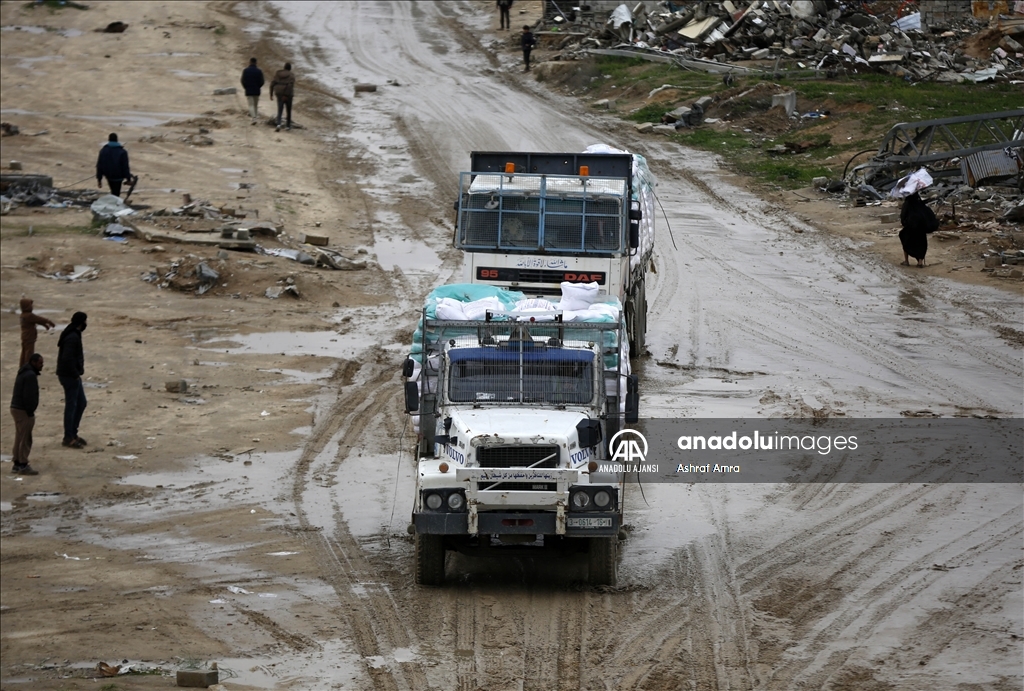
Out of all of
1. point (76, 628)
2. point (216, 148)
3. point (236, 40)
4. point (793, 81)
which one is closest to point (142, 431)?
point (76, 628)

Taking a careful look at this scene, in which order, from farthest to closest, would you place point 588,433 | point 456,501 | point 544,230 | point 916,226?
point 916,226 → point 544,230 → point 588,433 → point 456,501

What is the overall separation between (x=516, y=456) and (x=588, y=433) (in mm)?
752

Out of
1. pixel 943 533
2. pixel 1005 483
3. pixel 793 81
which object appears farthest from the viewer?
pixel 793 81

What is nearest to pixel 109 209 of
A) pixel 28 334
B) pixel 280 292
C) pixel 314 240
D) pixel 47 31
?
pixel 314 240

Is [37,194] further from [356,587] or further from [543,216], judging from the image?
[356,587]

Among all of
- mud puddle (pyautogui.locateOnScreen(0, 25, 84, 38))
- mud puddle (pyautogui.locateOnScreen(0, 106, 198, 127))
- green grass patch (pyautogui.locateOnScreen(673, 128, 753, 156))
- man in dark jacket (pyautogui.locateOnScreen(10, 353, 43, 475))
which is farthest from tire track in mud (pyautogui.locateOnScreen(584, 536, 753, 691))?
mud puddle (pyautogui.locateOnScreen(0, 25, 84, 38))

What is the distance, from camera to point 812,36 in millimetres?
43656

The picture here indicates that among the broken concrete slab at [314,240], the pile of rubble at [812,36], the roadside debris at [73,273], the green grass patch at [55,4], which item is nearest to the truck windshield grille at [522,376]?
the roadside debris at [73,273]

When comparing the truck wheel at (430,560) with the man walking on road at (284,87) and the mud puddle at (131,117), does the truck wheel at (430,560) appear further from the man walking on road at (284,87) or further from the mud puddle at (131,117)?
the mud puddle at (131,117)

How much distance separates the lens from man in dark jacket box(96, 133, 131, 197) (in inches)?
1240

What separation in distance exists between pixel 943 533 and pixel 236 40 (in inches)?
1545

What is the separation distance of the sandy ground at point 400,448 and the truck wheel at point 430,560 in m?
0.17

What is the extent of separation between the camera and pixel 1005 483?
1656 cm

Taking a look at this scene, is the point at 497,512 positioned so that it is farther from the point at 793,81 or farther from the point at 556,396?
the point at 793,81
